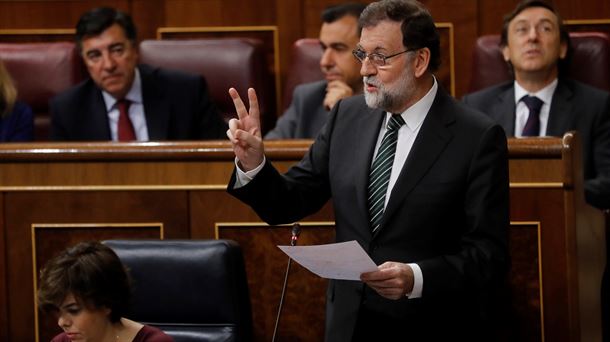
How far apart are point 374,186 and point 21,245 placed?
0.79 metres

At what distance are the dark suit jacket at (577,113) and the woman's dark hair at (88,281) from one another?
1.03 m

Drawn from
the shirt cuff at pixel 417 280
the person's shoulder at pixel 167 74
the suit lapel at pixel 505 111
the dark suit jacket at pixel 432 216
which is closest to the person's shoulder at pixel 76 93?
the person's shoulder at pixel 167 74

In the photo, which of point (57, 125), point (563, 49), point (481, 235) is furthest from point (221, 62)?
point (481, 235)

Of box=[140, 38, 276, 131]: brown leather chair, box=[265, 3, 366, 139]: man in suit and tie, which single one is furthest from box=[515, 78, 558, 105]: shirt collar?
box=[140, 38, 276, 131]: brown leather chair

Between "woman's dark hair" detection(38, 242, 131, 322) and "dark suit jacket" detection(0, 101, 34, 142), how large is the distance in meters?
1.12

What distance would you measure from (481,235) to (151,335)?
18.8 inches

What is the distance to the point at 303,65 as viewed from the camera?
9.65ft

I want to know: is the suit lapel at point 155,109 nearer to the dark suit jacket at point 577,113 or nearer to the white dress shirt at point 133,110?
the white dress shirt at point 133,110

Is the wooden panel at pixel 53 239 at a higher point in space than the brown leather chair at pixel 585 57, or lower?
lower

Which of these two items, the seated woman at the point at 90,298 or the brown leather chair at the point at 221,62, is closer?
the seated woman at the point at 90,298

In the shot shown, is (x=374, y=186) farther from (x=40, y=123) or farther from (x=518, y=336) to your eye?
(x=40, y=123)

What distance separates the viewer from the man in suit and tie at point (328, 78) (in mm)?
2680

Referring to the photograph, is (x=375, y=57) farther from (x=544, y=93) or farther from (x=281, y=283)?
(x=544, y=93)

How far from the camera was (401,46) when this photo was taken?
1.69m
